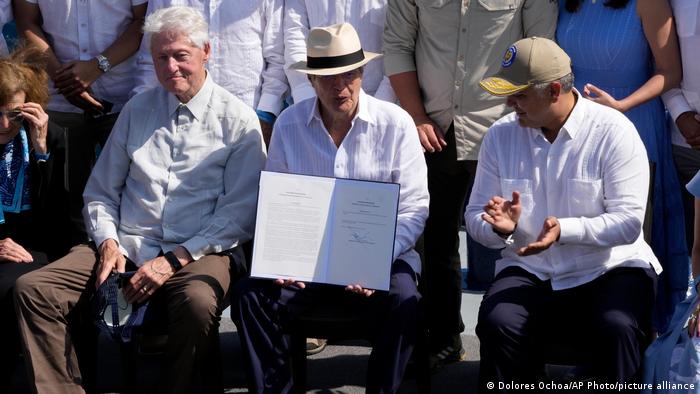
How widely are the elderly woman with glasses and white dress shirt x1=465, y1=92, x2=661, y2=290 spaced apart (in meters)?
2.09

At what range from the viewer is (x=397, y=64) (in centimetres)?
559

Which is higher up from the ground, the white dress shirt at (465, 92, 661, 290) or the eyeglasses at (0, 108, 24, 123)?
the eyeglasses at (0, 108, 24, 123)

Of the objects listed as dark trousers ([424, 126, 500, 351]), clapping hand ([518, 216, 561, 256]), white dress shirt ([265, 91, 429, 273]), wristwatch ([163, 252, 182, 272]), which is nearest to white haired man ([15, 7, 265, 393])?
wristwatch ([163, 252, 182, 272])

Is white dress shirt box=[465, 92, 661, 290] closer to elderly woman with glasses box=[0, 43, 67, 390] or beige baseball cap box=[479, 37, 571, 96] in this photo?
beige baseball cap box=[479, 37, 571, 96]

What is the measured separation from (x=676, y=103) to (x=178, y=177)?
244cm

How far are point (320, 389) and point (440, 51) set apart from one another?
1.79m

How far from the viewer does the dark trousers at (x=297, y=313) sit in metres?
4.67

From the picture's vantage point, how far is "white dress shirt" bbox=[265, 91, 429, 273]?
500 centimetres

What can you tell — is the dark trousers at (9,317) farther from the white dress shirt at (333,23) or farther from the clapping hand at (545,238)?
the clapping hand at (545,238)

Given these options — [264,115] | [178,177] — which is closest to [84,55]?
[264,115]

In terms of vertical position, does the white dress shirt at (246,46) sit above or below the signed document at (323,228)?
above

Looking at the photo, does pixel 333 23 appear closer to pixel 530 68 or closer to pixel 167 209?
pixel 167 209

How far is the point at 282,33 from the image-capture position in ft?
19.4

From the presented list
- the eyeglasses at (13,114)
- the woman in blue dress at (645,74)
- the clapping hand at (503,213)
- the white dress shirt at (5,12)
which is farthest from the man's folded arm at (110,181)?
the woman in blue dress at (645,74)
